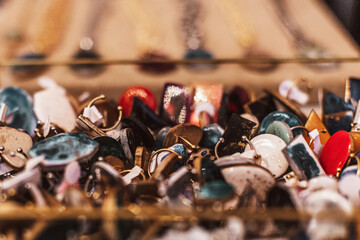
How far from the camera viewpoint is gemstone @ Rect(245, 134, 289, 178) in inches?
21.1

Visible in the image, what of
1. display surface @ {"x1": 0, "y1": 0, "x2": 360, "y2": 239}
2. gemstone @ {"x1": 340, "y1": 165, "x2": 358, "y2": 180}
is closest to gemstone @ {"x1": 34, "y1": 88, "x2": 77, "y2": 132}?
display surface @ {"x1": 0, "y1": 0, "x2": 360, "y2": 239}

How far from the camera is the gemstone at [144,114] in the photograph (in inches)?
25.3

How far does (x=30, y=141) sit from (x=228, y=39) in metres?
0.69

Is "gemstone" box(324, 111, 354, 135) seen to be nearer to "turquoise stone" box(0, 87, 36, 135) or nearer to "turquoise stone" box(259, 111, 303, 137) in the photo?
"turquoise stone" box(259, 111, 303, 137)

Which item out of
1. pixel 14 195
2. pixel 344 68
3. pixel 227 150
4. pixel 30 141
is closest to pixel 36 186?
pixel 14 195

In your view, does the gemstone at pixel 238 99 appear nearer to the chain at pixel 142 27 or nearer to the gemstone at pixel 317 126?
the gemstone at pixel 317 126

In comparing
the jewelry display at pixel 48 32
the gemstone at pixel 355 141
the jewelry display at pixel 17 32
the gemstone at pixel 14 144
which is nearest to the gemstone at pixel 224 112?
the gemstone at pixel 355 141

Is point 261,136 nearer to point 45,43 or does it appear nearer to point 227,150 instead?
point 227,150

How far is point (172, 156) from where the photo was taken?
1.71 ft

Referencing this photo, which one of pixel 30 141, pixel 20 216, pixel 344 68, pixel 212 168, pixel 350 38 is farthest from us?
pixel 350 38

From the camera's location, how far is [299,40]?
1056 mm

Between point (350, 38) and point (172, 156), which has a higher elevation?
point (350, 38)

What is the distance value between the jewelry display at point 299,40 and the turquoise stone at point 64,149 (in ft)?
2.13

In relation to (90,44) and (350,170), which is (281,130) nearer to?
(350,170)
